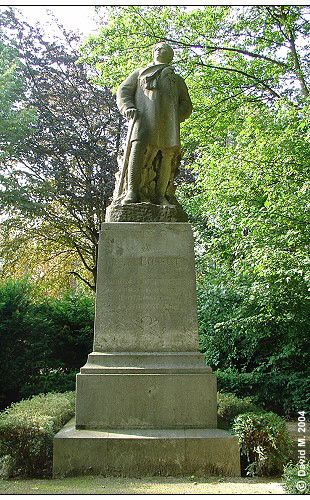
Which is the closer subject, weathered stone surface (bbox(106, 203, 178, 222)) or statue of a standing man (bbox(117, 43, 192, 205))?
weathered stone surface (bbox(106, 203, 178, 222))

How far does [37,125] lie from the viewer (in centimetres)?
2123

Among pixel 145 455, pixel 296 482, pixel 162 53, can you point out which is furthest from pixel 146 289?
pixel 162 53

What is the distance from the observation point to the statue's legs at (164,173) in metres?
7.82

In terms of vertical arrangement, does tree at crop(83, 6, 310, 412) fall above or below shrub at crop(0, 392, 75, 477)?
above

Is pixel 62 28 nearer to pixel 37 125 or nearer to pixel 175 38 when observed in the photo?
pixel 37 125

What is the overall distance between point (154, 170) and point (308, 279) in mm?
3300

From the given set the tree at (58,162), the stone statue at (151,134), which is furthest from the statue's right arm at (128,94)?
the tree at (58,162)

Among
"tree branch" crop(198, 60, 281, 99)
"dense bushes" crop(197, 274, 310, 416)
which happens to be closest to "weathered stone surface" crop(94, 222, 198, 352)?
"dense bushes" crop(197, 274, 310, 416)

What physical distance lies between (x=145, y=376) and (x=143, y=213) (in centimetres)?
221

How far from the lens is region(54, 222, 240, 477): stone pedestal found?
575cm

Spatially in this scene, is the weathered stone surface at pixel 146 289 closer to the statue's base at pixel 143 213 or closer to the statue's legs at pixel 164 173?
the statue's base at pixel 143 213

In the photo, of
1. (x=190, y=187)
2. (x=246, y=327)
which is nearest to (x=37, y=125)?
(x=190, y=187)

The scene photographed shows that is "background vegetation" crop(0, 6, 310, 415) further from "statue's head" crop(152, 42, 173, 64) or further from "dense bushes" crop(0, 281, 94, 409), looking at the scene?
"statue's head" crop(152, 42, 173, 64)

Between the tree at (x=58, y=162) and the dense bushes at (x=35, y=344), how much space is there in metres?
6.34
